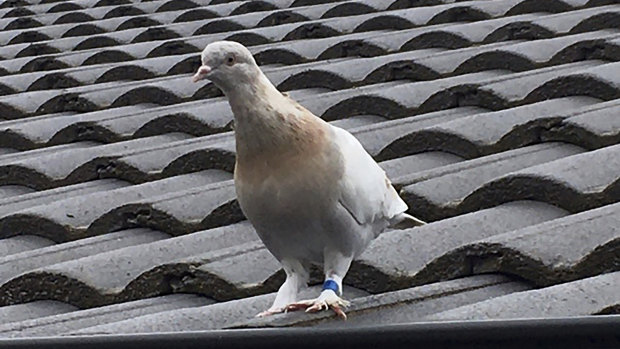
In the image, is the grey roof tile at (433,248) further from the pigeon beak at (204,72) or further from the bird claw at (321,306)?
the pigeon beak at (204,72)

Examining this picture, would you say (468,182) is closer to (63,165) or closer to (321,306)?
(321,306)

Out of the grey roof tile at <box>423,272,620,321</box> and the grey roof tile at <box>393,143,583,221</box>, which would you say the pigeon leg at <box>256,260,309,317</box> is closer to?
the grey roof tile at <box>423,272,620,321</box>

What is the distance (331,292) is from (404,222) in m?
0.31

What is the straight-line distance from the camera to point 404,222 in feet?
7.02

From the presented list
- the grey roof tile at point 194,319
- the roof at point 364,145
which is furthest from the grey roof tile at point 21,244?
the grey roof tile at point 194,319

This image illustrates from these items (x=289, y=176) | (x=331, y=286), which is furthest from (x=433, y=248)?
(x=289, y=176)

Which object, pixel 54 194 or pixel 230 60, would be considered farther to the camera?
pixel 54 194

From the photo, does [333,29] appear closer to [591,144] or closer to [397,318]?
[591,144]

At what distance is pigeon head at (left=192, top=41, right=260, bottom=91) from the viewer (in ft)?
5.95

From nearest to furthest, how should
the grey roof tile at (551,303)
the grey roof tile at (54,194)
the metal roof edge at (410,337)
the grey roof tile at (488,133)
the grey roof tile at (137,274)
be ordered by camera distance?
the metal roof edge at (410,337)
the grey roof tile at (551,303)
the grey roof tile at (137,274)
the grey roof tile at (488,133)
the grey roof tile at (54,194)

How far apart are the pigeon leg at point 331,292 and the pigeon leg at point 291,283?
0.10 ft

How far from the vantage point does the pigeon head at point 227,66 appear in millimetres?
1814

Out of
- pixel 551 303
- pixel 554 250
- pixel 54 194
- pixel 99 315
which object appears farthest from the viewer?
pixel 54 194

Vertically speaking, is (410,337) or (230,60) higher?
(230,60)
